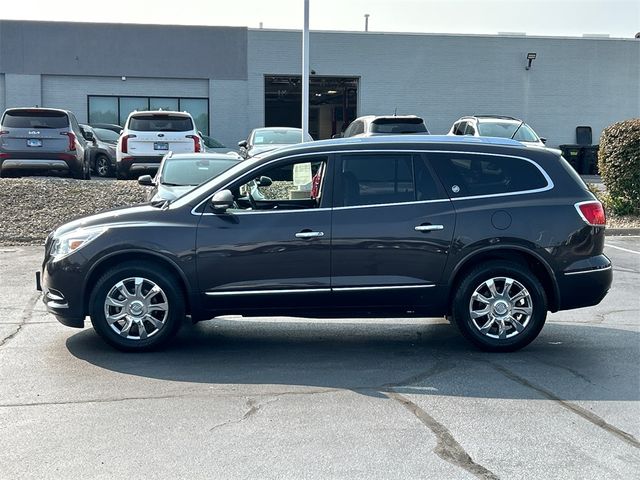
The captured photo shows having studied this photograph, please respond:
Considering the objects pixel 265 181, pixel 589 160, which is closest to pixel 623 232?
pixel 265 181

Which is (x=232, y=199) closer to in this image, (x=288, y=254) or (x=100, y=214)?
(x=288, y=254)

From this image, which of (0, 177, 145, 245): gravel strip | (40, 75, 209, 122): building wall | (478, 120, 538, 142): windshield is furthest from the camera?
(40, 75, 209, 122): building wall

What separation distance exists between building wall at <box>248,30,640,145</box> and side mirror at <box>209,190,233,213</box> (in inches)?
1046

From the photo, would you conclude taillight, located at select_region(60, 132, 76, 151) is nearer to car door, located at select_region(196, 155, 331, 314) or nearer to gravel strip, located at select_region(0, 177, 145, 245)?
gravel strip, located at select_region(0, 177, 145, 245)

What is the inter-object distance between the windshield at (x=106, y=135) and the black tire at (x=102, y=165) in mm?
760

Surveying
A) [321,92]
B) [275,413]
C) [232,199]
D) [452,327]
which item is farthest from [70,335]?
[321,92]

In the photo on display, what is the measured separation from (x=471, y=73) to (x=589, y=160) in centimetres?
615

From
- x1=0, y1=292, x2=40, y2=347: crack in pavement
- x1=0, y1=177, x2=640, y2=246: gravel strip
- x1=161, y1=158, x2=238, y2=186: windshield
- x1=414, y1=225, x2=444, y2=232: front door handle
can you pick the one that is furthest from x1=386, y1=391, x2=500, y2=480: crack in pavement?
x1=0, y1=177, x2=640, y2=246: gravel strip

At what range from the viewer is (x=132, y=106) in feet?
107

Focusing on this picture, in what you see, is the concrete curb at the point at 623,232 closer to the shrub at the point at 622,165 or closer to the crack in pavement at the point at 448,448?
the shrub at the point at 622,165

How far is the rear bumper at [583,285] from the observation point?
692 cm

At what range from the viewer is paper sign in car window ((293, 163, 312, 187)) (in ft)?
23.9

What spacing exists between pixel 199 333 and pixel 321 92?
30.6 metres

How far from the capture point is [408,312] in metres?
6.93
